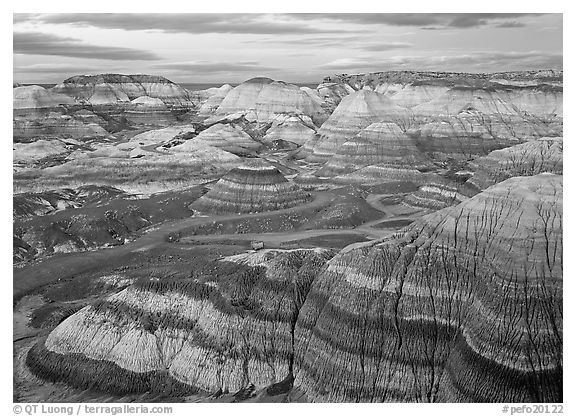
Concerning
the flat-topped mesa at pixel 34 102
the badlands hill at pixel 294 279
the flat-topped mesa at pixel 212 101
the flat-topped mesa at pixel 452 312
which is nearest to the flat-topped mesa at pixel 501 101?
the badlands hill at pixel 294 279

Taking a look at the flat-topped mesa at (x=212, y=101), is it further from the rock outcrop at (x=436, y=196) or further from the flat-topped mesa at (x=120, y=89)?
the rock outcrop at (x=436, y=196)

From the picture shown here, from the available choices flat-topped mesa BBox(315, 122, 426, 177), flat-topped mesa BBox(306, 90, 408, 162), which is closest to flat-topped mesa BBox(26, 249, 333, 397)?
flat-topped mesa BBox(315, 122, 426, 177)

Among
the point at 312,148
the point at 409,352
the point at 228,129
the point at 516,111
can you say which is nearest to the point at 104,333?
the point at 409,352

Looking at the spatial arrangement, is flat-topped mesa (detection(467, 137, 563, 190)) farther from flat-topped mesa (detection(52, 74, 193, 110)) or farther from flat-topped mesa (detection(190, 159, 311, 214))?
flat-topped mesa (detection(52, 74, 193, 110))

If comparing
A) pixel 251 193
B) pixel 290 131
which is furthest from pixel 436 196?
pixel 290 131

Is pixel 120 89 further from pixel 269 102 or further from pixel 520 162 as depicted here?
pixel 520 162

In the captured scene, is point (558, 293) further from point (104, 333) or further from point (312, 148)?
point (312, 148)
